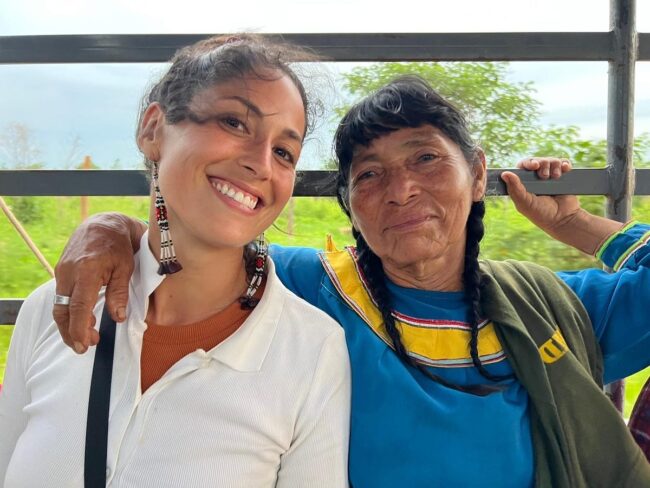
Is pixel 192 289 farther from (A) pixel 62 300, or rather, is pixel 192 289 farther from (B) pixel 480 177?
(B) pixel 480 177

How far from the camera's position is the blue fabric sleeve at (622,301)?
1.57 meters

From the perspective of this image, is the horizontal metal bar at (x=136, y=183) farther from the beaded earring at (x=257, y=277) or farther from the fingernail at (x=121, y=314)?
the fingernail at (x=121, y=314)

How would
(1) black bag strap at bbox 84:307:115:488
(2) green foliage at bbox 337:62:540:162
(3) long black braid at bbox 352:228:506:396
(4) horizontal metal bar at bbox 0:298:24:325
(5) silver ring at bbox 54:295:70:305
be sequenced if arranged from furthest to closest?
(4) horizontal metal bar at bbox 0:298:24:325 → (2) green foliage at bbox 337:62:540:162 → (3) long black braid at bbox 352:228:506:396 → (5) silver ring at bbox 54:295:70:305 → (1) black bag strap at bbox 84:307:115:488

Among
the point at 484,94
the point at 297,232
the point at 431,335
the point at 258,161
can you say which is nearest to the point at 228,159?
the point at 258,161

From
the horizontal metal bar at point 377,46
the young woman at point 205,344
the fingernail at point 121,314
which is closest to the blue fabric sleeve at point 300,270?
the young woman at point 205,344

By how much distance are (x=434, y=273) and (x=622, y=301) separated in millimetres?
543

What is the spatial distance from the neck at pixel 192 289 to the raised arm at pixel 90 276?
0.27 feet

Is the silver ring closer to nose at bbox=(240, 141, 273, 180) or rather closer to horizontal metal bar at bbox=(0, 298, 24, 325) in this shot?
nose at bbox=(240, 141, 273, 180)

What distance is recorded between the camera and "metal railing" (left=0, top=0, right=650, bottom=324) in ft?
5.59

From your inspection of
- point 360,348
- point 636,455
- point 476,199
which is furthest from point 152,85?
point 636,455

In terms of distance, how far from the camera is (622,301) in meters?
1.59

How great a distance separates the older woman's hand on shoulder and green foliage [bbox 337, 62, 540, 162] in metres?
0.18

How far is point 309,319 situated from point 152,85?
0.68m

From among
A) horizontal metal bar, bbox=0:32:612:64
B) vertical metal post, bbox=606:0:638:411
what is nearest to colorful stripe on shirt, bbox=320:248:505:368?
vertical metal post, bbox=606:0:638:411
